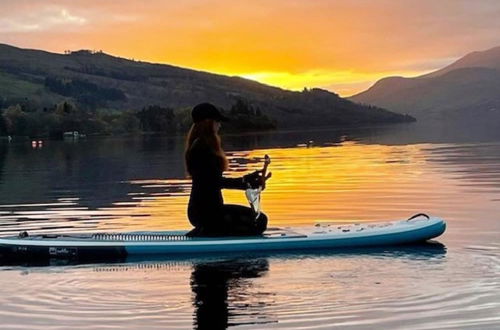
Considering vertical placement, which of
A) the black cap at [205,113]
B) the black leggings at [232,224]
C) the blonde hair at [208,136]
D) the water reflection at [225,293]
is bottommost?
the water reflection at [225,293]

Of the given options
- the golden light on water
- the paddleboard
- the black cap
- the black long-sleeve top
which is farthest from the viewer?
the golden light on water

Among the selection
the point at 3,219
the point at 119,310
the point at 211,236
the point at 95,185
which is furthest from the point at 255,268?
the point at 95,185

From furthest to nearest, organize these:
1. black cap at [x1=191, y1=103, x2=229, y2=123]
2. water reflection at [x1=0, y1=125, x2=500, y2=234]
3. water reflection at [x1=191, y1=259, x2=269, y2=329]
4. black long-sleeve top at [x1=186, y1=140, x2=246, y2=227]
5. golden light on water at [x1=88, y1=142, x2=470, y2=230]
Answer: water reflection at [x1=0, y1=125, x2=500, y2=234], golden light on water at [x1=88, y1=142, x2=470, y2=230], black long-sleeve top at [x1=186, y1=140, x2=246, y2=227], black cap at [x1=191, y1=103, x2=229, y2=123], water reflection at [x1=191, y1=259, x2=269, y2=329]

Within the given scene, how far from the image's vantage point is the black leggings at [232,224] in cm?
1647

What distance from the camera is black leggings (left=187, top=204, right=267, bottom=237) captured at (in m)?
16.5

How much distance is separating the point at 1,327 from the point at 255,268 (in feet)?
16.0

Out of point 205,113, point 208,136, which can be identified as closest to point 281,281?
point 208,136

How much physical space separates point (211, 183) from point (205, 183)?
11 cm

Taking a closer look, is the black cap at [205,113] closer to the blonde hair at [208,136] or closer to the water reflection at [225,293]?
the blonde hair at [208,136]

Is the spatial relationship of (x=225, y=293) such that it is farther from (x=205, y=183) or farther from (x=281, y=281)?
(x=205, y=183)

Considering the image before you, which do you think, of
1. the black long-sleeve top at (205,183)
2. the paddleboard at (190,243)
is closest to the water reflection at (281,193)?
the paddleboard at (190,243)

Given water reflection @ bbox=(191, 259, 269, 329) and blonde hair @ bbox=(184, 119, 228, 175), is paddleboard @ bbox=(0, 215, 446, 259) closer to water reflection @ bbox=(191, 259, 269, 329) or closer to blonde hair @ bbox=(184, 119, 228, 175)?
water reflection @ bbox=(191, 259, 269, 329)

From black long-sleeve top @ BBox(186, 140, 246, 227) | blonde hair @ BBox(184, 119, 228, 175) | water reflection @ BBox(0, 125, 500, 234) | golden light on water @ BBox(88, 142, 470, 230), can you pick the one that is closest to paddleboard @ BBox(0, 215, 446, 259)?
black long-sleeve top @ BBox(186, 140, 246, 227)

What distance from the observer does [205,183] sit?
16.1 meters
